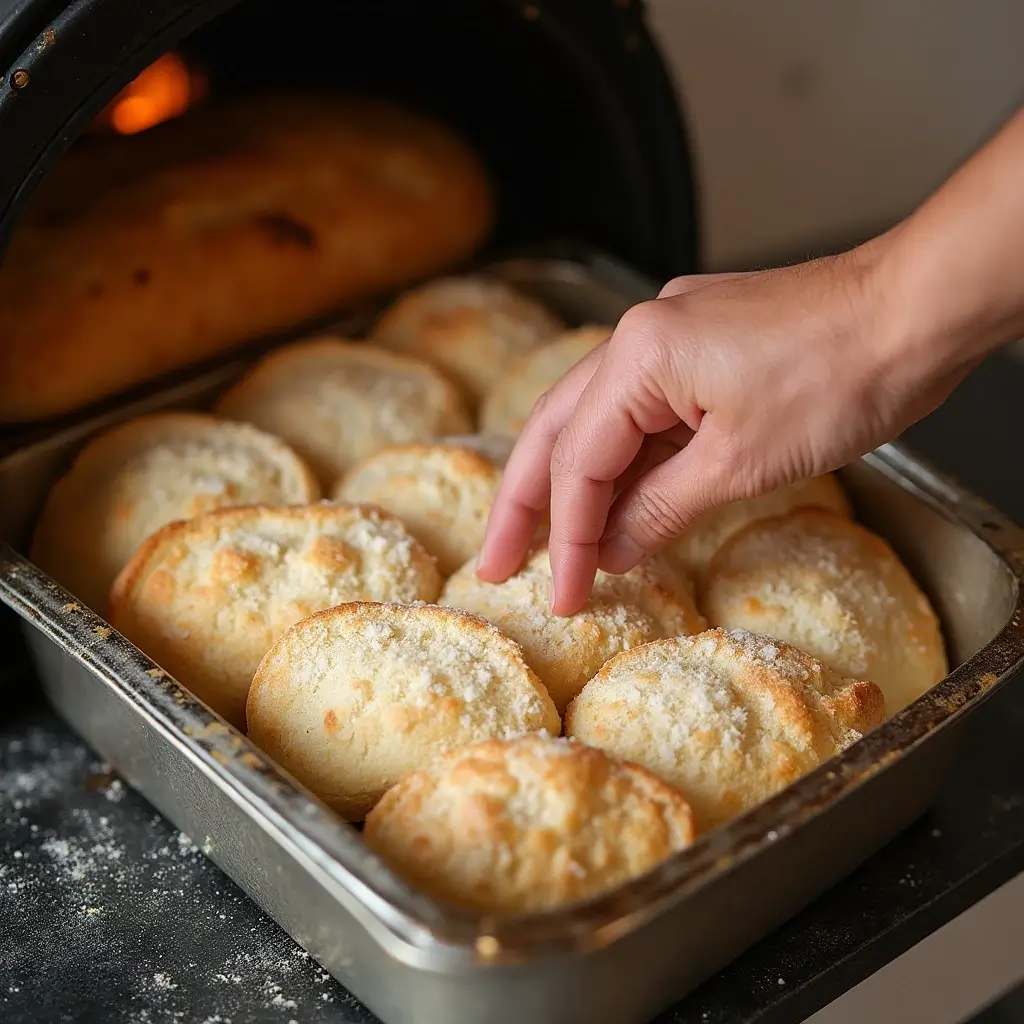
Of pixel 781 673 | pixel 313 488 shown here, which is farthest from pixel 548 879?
pixel 313 488

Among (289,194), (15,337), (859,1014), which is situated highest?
(289,194)

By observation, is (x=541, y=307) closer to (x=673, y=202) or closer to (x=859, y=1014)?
(x=673, y=202)

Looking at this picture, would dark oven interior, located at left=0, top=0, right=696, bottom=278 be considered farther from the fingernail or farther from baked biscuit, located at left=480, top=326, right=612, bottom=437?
the fingernail

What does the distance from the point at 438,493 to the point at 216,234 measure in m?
0.59

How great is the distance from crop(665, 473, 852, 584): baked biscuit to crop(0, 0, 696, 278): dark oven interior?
56cm

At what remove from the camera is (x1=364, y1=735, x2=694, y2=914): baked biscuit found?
106 centimetres

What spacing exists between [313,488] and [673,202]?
77 cm

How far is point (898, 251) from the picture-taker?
3.57 feet

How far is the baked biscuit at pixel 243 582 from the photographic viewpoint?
1.38 metres

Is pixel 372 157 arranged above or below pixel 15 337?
above

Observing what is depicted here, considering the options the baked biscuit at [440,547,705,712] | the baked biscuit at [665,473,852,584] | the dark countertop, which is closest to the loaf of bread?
the dark countertop

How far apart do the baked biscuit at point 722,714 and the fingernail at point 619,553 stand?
0.12 m

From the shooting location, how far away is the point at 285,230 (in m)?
1.93

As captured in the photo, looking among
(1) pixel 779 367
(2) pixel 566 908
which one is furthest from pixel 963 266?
(2) pixel 566 908
